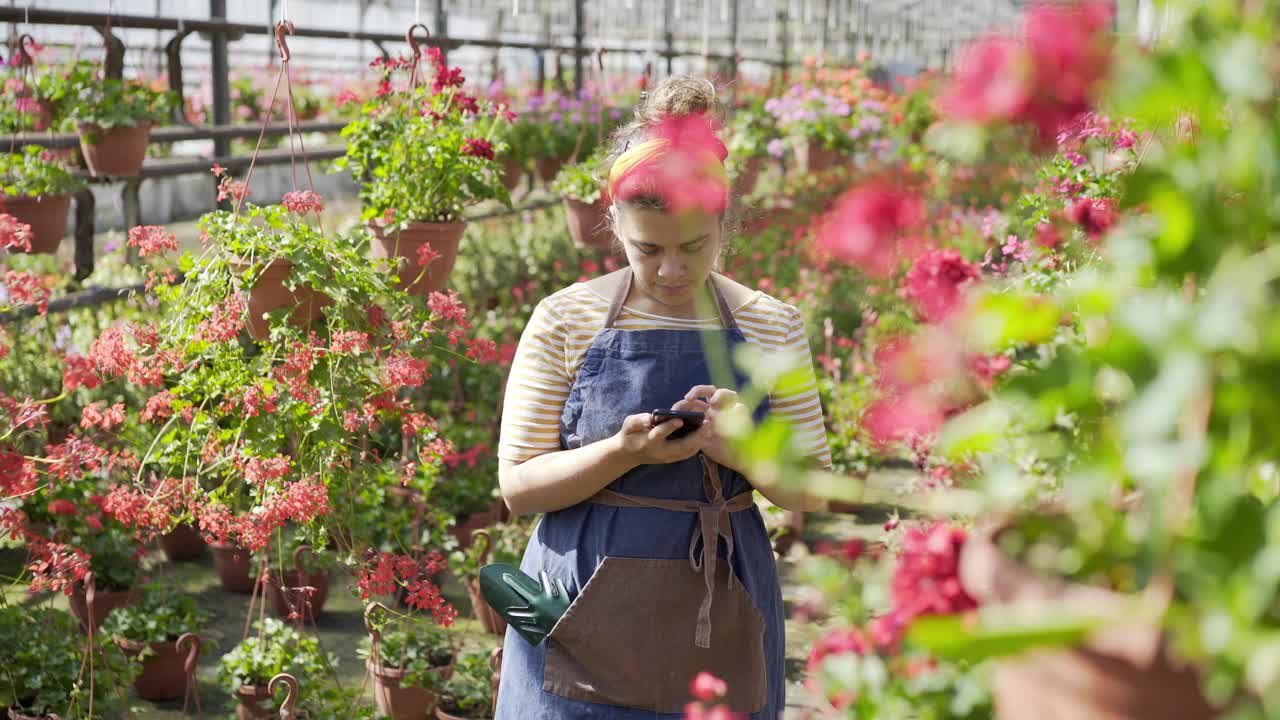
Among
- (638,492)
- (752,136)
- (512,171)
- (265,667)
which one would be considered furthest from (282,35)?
(752,136)

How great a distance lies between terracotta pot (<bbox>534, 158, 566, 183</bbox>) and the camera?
509 cm

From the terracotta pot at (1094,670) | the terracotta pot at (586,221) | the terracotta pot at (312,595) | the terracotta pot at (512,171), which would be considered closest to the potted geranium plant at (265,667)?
the terracotta pot at (312,595)

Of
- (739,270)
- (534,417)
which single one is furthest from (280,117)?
(534,417)

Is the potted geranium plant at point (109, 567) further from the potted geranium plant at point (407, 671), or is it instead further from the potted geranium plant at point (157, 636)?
the potted geranium plant at point (407, 671)

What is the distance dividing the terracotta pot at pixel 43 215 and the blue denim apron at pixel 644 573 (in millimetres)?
2030

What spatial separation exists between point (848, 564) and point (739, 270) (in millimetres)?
5334

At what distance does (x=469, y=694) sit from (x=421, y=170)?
1.27m

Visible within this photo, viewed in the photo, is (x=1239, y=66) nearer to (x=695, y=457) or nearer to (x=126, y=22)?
(x=695, y=457)

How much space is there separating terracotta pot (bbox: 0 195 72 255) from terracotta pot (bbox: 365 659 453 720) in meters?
1.41

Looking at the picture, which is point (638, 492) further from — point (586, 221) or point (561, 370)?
point (586, 221)

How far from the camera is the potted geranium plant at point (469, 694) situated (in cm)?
268

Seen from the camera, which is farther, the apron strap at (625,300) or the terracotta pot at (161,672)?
the terracotta pot at (161,672)

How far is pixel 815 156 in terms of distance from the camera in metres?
6.50

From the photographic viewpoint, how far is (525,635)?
160 cm
